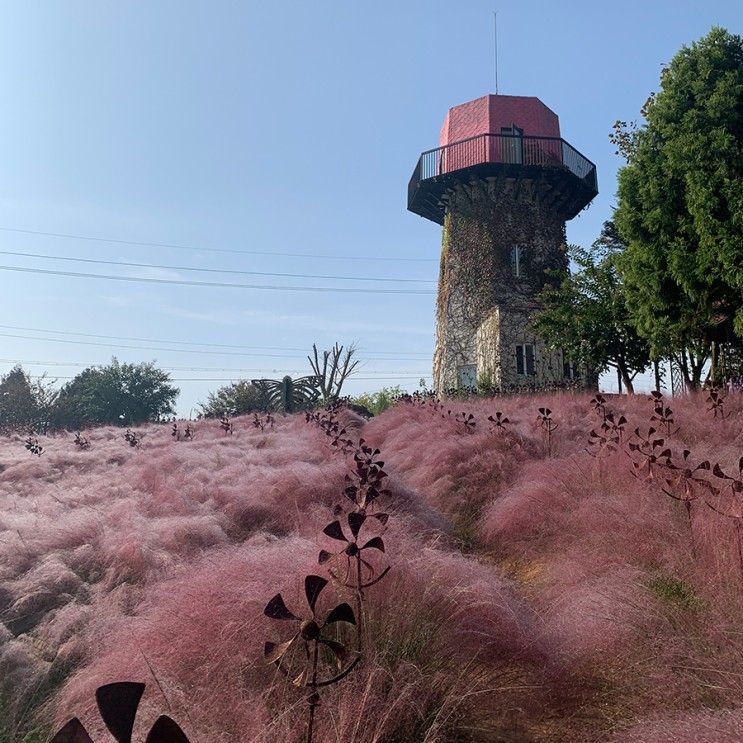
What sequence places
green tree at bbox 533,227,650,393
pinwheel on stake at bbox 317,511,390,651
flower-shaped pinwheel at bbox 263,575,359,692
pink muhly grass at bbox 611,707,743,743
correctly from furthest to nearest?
green tree at bbox 533,227,650,393, pinwheel on stake at bbox 317,511,390,651, flower-shaped pinwheel at bbox 263,575,359,692, pink muhly grass at bbox 611,707,743,743

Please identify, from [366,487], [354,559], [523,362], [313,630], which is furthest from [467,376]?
[313,630]

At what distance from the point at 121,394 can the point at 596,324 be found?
32.8 m

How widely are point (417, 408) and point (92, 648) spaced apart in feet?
39.2

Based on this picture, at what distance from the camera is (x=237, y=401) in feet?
101

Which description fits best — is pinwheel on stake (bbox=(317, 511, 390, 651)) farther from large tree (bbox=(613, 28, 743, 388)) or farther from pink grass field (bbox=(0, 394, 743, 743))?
large tree (bbox=(613, 28, 743, 388))

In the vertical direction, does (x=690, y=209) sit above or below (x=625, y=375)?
above

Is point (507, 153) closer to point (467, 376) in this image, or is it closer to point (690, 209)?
point (467, 376)

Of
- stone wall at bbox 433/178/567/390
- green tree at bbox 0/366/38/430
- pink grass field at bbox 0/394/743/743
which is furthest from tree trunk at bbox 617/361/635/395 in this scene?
green tree at bbox 0/366/38/430

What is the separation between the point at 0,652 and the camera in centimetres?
353

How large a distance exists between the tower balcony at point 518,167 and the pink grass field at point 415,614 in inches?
746

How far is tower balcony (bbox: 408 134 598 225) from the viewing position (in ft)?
77.6

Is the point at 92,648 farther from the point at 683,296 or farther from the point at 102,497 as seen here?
the point at 683,296

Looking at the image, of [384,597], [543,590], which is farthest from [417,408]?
[384,597]

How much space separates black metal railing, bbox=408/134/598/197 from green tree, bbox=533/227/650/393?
716 centimetres
